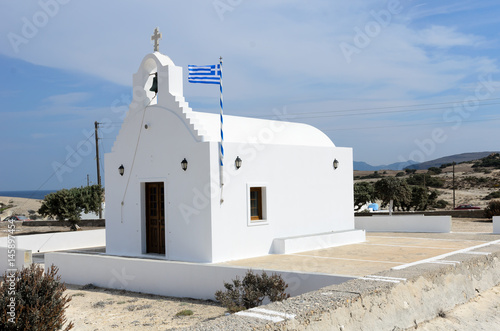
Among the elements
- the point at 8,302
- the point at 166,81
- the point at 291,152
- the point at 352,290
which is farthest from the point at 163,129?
the point at 352,290

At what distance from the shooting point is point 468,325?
248 inches

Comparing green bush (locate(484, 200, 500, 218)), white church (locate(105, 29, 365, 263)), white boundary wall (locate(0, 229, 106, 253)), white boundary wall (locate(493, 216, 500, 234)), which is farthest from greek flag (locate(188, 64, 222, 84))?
green bush (locate(484, 200, 500, 218))

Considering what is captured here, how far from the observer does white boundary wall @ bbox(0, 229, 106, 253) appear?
18.7 metres

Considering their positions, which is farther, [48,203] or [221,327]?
[48,203]

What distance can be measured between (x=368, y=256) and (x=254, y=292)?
16.8ft

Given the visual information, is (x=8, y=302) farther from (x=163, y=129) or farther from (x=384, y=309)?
(x=163, y=129)

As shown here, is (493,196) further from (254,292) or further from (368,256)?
(254,292)

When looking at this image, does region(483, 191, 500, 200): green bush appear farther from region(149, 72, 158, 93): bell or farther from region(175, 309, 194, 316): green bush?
region(175, 309, 194, 316): green bush

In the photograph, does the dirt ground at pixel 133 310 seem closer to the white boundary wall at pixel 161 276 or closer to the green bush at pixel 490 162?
the white boundary wall at pixel 161 276

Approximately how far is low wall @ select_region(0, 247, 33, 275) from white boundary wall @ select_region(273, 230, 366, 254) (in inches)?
278

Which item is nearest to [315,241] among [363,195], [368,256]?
[368,256]

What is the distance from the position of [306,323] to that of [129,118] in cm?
1124

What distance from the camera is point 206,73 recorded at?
12.8 meters

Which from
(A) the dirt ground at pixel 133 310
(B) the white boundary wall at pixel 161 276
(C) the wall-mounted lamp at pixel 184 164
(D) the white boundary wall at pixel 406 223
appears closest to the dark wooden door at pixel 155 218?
(C) the wall-mounted lamp at pixel 184 164
